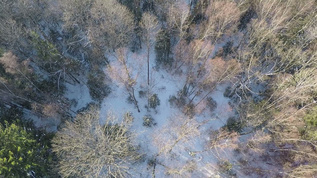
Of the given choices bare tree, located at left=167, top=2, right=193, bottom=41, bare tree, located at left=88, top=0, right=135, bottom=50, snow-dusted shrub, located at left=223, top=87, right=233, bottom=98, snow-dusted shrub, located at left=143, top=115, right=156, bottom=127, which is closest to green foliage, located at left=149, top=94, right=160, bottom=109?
snow-dusted shrub, located at left=143, top=115, right=156, bottom=127

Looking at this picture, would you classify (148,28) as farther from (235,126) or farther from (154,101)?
(235,126)

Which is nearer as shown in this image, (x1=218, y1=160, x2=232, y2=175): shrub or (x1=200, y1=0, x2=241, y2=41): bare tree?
(x1=200, y1=0, x2=241, y2=41): bare tree

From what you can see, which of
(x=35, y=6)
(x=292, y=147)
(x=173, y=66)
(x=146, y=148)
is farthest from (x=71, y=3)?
(x=292, y=147)

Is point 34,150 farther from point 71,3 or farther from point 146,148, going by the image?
point 71,3

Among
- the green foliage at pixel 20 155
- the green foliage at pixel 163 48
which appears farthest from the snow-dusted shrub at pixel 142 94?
the green foliage at pixel 20 155

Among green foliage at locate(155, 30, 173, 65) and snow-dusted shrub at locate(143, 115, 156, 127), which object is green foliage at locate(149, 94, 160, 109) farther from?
green foliage at locate(155, 30, 173, 65)

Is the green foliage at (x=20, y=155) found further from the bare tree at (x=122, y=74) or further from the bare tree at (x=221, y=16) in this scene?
the bare tree at (x=221, y=16)
